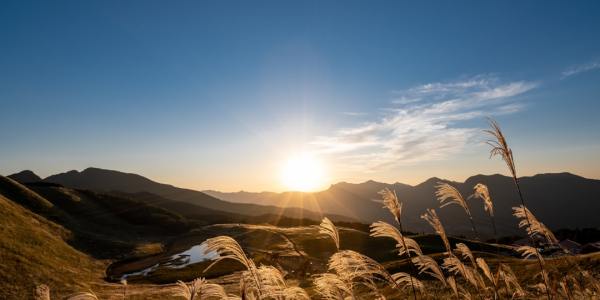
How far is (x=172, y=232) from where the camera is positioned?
397 ft

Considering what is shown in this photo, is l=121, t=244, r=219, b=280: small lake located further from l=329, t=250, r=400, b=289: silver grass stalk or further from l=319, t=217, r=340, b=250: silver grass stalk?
l=329, t=250, r=400, b=289: silver grass stalk

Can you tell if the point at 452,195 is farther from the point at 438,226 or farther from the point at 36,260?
the point at 36,260

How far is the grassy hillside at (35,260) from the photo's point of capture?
46.2 metres

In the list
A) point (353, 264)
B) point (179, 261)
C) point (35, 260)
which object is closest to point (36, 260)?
point (35, 260)

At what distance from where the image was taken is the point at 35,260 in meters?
54.6

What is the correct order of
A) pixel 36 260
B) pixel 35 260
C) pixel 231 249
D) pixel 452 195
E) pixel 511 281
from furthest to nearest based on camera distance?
pixel 36 260 < pixel 35 260 < pixel 511 281 < pixel 452 195 < pixel 231 249

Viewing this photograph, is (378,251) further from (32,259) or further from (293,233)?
(32,259)

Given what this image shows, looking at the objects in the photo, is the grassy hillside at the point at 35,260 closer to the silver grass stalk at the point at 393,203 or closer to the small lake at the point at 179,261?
the small lake at the point at 179,261

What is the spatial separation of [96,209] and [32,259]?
226 ft

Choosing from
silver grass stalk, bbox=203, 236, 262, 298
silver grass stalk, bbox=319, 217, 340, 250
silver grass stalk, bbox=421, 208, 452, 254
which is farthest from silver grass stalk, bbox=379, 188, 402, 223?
silver grass stalk, bbox=203, 236, 262, 298

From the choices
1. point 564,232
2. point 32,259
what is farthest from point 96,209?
point 564,232

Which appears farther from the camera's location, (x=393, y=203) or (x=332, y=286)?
(x=393, y=203)

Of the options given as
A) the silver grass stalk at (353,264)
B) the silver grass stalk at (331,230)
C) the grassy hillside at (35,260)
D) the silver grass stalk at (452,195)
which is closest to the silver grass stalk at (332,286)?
the silver grass stalk at (353,264)

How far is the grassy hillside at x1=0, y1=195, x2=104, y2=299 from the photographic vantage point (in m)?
46.2
